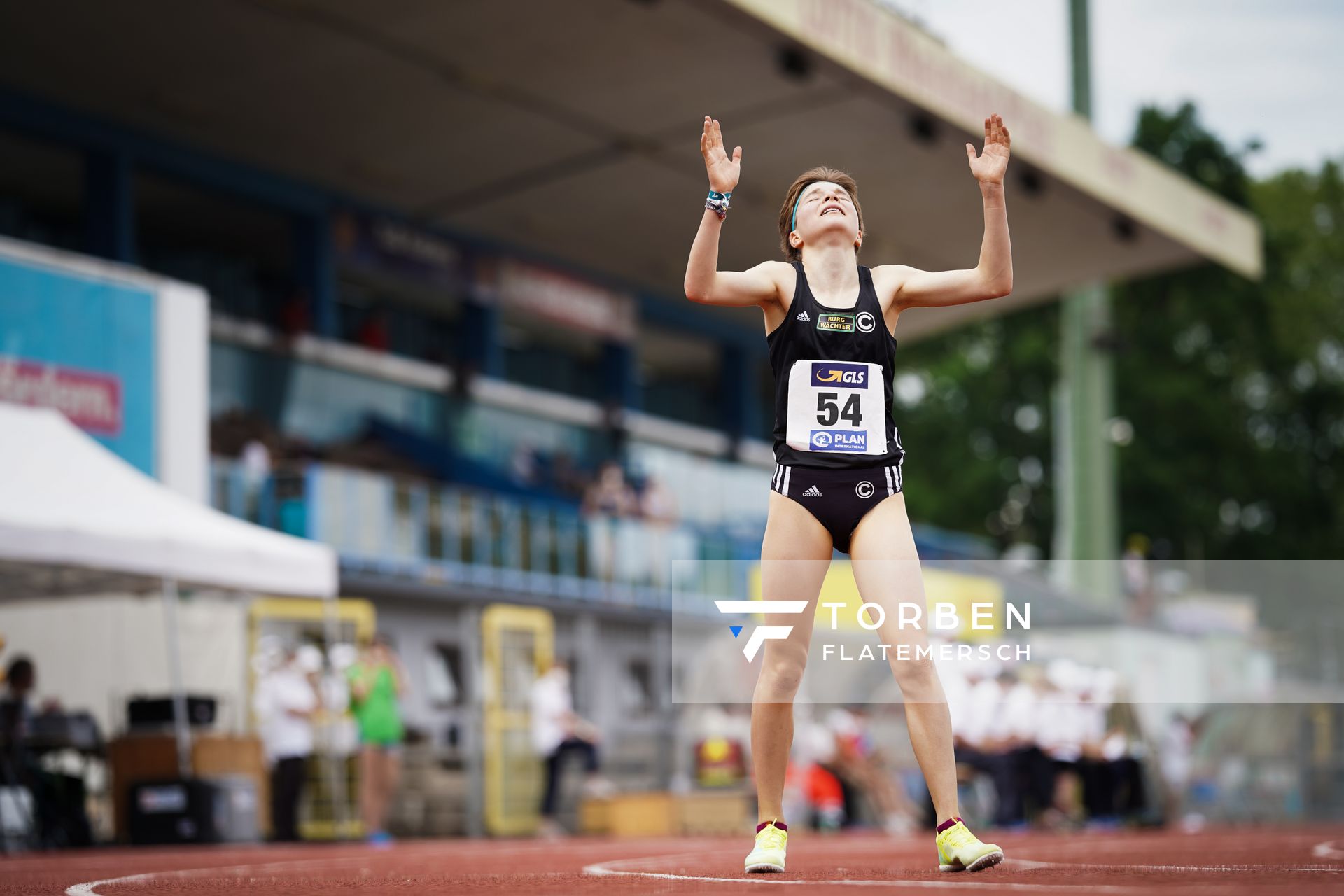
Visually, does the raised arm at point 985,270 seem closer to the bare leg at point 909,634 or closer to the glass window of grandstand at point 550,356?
the bare leg at point 909,634

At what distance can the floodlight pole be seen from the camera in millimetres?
33688

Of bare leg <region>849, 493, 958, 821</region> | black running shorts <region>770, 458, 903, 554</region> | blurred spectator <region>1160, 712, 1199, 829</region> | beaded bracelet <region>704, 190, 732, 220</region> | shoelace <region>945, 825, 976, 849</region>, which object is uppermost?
beaded bracelet <region>704, 190, 732, 220</region>

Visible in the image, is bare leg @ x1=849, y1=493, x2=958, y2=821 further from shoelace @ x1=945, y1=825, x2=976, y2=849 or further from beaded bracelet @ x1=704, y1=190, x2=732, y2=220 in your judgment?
beaded bracelet @ x1=704, y1=190, x2=732, y2=220

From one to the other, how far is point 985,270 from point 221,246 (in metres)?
24.1

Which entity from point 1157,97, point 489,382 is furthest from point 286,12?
point 1157,97

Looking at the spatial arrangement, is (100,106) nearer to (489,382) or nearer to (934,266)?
(489,382)

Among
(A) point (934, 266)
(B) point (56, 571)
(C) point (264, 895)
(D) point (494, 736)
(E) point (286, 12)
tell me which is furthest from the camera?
(A) point (934, 266)

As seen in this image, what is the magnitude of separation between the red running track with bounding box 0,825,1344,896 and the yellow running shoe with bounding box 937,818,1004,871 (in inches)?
2.4

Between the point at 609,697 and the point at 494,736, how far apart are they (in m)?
4.58

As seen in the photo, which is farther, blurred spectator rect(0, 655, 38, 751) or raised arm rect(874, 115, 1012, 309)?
blurred spectator rect(0, 655, 38, 751)

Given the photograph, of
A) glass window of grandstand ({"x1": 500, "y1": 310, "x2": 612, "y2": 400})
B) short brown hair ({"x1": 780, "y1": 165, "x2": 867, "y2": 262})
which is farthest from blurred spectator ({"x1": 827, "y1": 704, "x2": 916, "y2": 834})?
short brown hair ({"x1": 780, "y1": 165, "x2": 867, "y2": 262})

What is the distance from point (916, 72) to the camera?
24.3 m

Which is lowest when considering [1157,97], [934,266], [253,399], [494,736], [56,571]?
[494,736]

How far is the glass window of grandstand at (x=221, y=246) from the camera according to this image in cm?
2633
